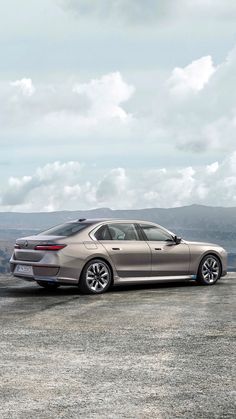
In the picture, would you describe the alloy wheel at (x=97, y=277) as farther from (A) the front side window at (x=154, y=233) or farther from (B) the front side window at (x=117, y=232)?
(A) the front side window at (x=154, y=233)

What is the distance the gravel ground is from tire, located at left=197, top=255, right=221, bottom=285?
2.85m

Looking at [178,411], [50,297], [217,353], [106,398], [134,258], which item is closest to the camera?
[178,411]

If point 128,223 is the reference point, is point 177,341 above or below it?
below

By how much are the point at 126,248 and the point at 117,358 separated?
6.69m

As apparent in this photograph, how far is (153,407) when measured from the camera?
4.51 meters

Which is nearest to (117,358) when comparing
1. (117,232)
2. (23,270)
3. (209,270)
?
(23,270)

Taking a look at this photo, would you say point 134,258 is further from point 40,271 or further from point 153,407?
point 153,407

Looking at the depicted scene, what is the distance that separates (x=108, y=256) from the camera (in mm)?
12570

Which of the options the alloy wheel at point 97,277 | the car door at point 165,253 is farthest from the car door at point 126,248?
the alloy wheel at point 97,277

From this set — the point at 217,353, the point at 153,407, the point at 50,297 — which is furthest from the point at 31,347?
the point at 50,297

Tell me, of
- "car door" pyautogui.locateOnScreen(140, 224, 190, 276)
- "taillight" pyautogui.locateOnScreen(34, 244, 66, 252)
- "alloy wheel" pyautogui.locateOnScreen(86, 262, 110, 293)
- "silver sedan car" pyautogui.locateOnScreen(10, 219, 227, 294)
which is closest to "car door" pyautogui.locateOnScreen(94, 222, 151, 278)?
"silver sedan car" pyautogui.locateOnScreen(10, 219, 227, 294)

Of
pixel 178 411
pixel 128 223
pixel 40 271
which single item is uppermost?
pixel 128 223

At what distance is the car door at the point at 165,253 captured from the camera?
1342 centimetres

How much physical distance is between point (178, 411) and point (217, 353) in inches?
85.9
